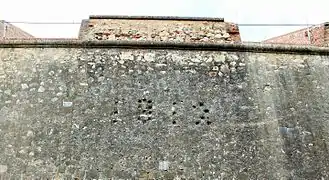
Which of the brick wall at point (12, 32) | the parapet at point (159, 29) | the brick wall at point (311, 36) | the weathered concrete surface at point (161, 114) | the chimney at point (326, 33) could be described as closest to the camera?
the weathered concrete surface at point (161, 114)

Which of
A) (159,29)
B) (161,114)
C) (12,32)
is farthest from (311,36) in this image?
(12,32)

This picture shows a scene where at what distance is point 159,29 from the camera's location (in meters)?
8.59

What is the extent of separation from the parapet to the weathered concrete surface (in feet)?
1.51

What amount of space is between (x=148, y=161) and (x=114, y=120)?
0.89 metres

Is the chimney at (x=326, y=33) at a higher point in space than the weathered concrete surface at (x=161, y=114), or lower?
higher

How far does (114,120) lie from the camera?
7227 millimetres

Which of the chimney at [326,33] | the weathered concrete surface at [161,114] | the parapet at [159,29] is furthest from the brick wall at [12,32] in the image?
the chimney at [326,33]

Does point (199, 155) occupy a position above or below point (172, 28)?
below

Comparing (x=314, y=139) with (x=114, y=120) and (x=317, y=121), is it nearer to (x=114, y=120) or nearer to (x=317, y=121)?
(x=317, y=121)

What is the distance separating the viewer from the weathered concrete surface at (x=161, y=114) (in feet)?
22.4

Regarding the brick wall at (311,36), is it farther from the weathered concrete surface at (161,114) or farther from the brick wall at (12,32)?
the brick wall at (12,32)

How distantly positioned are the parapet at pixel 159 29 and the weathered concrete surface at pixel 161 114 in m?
0.46

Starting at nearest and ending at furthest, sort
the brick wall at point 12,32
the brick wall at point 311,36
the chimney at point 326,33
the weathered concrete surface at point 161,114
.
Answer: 1. the weathered concrete surface at point 161,114
2. the brick wall at point 12,32
3. the chimney at point 326,33
4. the brick wall at point 311,36

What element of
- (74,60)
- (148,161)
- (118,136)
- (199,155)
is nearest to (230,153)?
(199,155)
